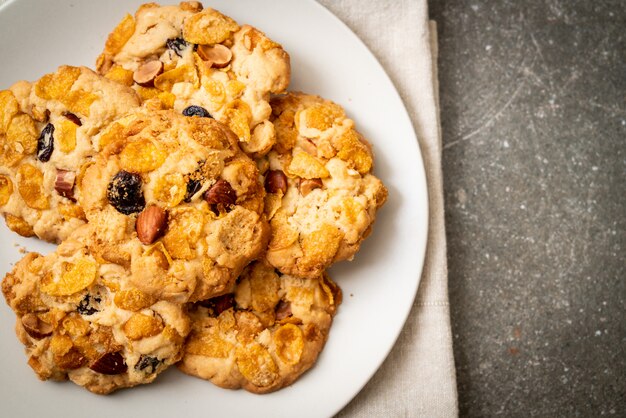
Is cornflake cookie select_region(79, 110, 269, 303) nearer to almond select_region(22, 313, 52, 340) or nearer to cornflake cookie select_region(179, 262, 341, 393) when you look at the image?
cornflake cookie select_region(179, 262, 341, 393)

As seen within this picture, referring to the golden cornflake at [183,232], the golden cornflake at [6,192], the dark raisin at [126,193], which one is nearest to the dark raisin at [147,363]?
the golden cornflake at [183,232]

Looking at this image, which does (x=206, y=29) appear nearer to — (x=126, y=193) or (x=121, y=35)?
(x=121, y=35)

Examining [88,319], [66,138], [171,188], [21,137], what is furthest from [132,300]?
[21,137]

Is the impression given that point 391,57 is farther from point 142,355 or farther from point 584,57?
point 142,355

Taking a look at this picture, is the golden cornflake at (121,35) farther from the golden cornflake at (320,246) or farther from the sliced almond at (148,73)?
the golden cornflake at (320,246)

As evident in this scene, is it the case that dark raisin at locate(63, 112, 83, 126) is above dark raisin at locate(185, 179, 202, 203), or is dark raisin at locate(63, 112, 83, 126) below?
above

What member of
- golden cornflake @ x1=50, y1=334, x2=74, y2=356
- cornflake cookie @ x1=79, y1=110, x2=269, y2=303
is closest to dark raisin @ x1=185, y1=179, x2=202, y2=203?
cornflake cookie @ x1=79, y1=110, x2=269, y2=303
